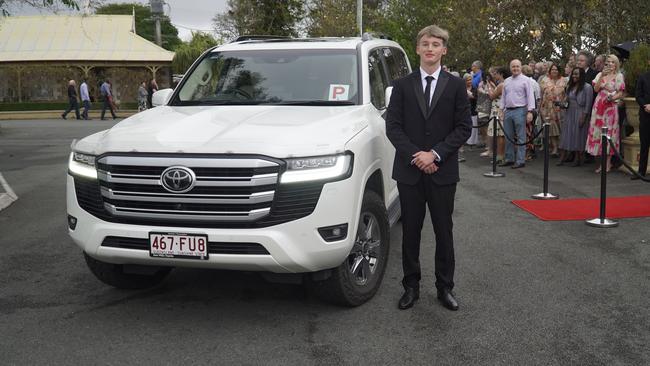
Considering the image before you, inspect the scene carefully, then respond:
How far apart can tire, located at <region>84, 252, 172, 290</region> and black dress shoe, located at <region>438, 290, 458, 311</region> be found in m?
2.09

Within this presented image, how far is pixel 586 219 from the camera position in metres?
7.49

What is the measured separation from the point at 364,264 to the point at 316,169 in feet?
3.51

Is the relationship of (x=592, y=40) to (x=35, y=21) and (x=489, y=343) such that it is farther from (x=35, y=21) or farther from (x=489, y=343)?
(x=35, y=21)

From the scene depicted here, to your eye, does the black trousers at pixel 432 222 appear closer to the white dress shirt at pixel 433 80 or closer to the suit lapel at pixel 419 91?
the suit lapel at pixel 419 91

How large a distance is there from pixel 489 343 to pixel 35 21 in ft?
154

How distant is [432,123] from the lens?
4.47m

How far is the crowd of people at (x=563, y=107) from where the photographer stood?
10523 mm

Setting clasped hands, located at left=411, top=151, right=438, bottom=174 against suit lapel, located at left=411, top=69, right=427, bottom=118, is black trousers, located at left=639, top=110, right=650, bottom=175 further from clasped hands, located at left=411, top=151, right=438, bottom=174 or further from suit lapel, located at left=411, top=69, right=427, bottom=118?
clasped hands, located at left=411, top=151, right=438, bottom=174

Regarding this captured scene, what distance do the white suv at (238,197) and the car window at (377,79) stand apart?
727 millimetres

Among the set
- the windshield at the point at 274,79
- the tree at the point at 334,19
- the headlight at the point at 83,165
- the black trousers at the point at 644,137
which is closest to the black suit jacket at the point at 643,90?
the black trousers at the point at 644,137

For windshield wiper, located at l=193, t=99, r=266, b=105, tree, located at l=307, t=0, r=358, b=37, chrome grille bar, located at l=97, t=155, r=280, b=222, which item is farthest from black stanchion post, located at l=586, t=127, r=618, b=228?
tree, located at l=307, t=0, r=358, b=37

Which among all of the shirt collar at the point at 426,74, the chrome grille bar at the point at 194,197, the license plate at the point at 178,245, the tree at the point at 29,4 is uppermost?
the tree at the point at 29,4

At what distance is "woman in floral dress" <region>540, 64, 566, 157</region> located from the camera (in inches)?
480

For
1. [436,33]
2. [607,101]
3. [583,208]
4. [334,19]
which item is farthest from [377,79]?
[334,19]
